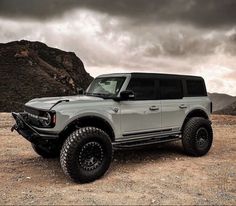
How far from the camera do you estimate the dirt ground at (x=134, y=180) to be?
18.3 feet

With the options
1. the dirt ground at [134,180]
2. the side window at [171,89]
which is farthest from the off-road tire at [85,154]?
the side window at [171,89]

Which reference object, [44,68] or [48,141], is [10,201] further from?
[44,68]

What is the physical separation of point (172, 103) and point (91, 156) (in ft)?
8.46

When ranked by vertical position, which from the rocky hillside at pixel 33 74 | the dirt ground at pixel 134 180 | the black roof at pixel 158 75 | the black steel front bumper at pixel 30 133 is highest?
the rocky hillside at pixel 33 74

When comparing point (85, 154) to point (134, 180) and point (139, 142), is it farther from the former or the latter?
point (139, 142)

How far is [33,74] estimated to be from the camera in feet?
182

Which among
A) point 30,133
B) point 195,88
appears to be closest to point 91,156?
point 30,133

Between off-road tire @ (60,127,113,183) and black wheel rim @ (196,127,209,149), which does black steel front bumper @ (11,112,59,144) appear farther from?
black wheel rim @ (196,127,209,149)

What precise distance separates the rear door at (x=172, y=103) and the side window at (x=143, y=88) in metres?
0.28

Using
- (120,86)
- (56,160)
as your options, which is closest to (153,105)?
(120,86)

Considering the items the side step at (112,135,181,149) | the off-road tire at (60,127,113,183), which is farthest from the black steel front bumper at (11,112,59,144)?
the side step at (112,135,181,149)

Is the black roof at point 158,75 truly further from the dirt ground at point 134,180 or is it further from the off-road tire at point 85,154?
the dirt ground at point 134,180

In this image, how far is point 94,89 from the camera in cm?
803

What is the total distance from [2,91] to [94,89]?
144ft
